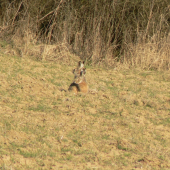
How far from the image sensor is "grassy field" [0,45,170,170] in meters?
4.59

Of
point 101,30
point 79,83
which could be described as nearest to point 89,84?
point 79,83

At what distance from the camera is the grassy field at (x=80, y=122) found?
15.0 ft

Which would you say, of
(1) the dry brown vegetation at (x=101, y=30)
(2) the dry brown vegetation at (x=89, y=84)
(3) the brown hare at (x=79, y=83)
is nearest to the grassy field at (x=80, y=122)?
(2) the dry brown vegetation at (x=89, y=84)

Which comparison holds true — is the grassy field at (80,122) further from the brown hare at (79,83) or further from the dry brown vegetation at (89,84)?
the brown hare at (79,83)

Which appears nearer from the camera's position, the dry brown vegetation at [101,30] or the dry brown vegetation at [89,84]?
the dry brown vegetation at [89,84]

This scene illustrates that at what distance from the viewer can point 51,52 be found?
10625mm

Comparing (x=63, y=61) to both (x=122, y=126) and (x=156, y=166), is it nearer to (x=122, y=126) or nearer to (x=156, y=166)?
(x=122, y=126)

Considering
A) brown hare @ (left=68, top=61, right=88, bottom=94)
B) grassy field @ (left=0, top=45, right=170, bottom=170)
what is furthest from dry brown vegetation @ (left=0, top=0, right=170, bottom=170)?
brown hare @ (left=68, top=61, right=88, bottom=94)

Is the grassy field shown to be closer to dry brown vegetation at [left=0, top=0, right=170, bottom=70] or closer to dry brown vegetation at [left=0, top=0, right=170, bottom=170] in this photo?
dry brown vegetation at [left=0, top=0, right=170, bottom=170]

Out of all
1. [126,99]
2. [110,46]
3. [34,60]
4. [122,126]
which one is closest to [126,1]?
[110,46]

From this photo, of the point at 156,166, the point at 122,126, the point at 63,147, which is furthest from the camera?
the point at 122,126

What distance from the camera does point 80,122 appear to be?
19.1ft

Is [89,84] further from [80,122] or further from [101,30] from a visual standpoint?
[101,30]

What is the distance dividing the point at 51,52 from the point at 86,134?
5.61 m
